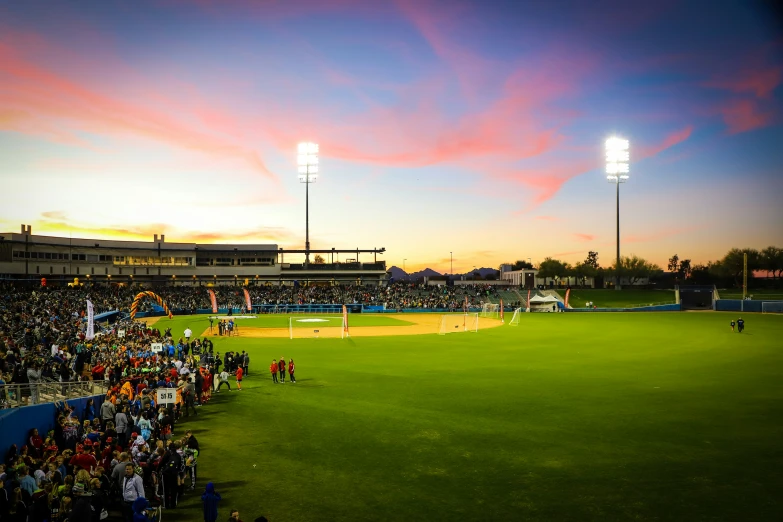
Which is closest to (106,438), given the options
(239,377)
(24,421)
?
(24,421)

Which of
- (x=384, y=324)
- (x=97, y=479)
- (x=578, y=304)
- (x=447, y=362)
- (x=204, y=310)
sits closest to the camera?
(x=97, y=479)

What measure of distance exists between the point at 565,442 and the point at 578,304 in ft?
A: 289

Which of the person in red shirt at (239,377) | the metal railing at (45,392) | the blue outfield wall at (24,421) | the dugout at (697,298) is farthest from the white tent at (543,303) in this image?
the blue outfield wall at (24,421)

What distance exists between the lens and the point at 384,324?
65.9 meters

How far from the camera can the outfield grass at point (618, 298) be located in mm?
98312

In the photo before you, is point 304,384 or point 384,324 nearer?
point 304,384

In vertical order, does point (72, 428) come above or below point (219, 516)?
above

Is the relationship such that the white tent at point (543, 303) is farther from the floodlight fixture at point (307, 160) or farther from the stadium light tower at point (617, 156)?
the floodlight fixture at point (307, 160)

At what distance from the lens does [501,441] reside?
54.5ft

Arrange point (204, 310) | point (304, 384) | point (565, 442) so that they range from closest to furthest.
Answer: point (565, 442), point (304, 384), point (204, 310)

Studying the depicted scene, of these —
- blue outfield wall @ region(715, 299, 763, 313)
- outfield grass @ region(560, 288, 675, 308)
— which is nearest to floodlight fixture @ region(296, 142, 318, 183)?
outfield grass @ region(560, 288, 675, 308)

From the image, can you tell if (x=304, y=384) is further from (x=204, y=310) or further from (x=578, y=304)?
(x=578, y=304)

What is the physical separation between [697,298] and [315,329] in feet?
253

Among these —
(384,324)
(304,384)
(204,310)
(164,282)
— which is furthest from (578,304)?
(164,282)
